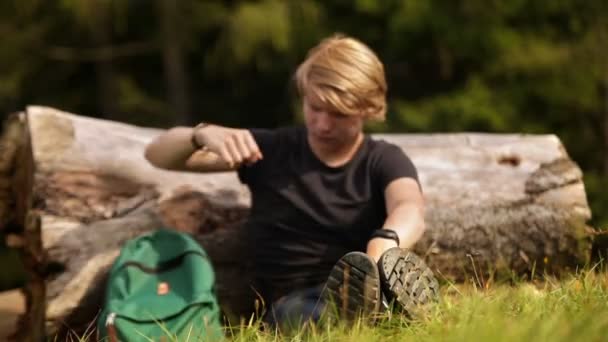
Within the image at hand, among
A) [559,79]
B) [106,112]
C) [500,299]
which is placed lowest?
[106,112]

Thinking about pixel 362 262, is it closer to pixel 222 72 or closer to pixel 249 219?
pixel 249 219

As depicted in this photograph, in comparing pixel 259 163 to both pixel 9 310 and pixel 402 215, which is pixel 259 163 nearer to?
pixel 402 215

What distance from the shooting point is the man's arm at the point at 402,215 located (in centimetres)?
352

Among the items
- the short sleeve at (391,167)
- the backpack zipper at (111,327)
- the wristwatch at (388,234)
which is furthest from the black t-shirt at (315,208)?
the backpack zipper at (111,327)

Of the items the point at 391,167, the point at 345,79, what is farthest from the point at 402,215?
the point at 345,79

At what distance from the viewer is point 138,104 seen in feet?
42.7

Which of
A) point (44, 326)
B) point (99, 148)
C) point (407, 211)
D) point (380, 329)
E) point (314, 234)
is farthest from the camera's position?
point (99, 148)

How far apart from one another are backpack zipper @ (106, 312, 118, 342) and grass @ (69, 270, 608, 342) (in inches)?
25.9

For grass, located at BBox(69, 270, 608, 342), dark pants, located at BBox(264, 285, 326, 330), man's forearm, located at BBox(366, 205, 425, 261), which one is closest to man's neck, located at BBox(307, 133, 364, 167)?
man's forearm, located at BBox(366, 205, 425, 261)

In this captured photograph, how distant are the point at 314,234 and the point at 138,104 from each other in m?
9.34

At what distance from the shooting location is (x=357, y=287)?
3119 millimetres

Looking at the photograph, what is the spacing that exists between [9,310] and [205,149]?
1.98 m

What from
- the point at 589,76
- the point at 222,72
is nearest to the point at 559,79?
the point at 589,76

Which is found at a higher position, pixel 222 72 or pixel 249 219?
pixel 249 219
